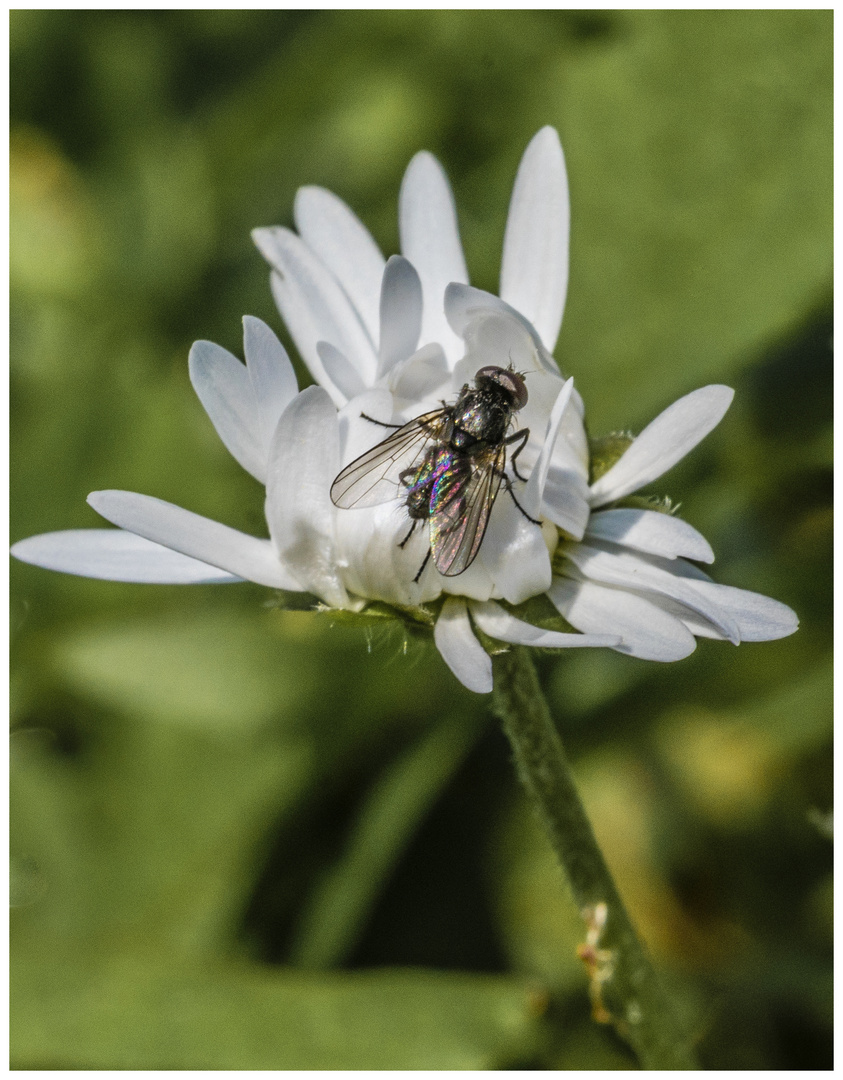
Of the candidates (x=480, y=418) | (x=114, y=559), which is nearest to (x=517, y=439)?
(x=480, y=418)

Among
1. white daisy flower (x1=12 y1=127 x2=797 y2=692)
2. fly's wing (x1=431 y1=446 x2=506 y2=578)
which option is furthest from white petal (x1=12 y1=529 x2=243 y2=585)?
fly's wing (x1=431 y1=446 x2=506 y2=578)

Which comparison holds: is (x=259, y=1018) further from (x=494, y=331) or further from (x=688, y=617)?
(x=494, y=331)

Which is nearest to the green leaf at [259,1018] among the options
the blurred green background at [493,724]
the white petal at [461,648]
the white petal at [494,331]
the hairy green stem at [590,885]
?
the blurred green background at [493,724]

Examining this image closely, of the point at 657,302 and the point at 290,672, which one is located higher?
the point at 657,302

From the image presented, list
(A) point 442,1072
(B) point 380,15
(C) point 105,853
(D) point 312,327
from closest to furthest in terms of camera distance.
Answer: (D) point 312,327 → (A) point 442,1072 → (C) point 105,853 → (B) point 380,15

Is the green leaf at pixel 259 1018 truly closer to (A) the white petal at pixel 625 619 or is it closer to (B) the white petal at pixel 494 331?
(A) the white petal at pixel 625 619

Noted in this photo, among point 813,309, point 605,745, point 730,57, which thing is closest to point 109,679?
point 605,745

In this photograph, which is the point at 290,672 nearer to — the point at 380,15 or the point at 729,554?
the point at 729,554
